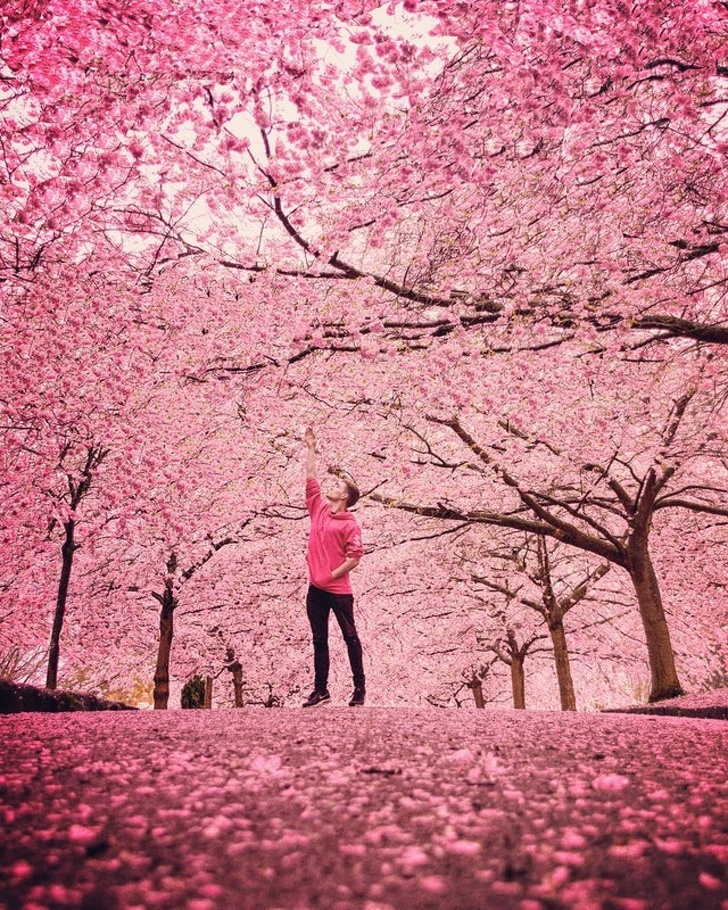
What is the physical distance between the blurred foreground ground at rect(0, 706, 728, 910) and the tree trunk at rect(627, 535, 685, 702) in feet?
25.3

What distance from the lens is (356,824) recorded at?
2.14m

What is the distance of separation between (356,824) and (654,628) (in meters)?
10.2

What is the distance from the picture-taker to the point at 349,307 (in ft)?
26.5

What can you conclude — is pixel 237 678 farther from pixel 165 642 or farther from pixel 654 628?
pixel 654 628

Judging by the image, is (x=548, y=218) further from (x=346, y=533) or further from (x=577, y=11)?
(x=346, y=533)

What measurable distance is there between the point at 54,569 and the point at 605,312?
14.4m

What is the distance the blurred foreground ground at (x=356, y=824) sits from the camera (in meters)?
1.63

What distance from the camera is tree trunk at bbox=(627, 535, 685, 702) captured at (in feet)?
34.0

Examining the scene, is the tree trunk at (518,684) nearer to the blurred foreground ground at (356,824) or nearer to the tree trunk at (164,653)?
the tree trunk at (164,653)

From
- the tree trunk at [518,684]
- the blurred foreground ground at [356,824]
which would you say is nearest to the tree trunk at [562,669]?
the tree trunk at [518,684]

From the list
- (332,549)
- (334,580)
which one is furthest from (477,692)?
(332,549)

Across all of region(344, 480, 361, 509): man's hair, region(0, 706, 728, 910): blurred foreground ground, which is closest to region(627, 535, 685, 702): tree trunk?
region(344, 480, 361, 509): man's hair

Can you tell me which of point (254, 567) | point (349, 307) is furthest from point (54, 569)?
point (349, 307)

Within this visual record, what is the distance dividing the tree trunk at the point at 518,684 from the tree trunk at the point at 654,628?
8.25 metres
